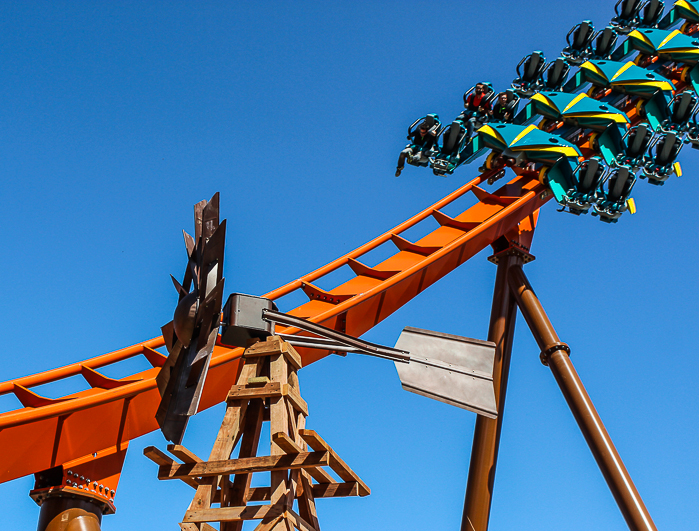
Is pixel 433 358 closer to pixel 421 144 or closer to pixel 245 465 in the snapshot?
pixel 245 465

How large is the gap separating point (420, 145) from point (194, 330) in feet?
19.1

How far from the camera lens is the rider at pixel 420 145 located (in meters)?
8.26

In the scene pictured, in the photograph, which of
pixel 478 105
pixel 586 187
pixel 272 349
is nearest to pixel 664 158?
pixel 586 187

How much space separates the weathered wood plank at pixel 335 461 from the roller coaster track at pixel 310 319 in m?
2.20

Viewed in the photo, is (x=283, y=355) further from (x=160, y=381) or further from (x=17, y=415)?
(x=17, y=415)

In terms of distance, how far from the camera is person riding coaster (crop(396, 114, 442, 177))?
8266 mm

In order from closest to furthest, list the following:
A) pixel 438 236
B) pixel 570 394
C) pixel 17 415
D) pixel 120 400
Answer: pixel 17 415 < pixel 120 400 < pixel 570 394 < pixel 438 236

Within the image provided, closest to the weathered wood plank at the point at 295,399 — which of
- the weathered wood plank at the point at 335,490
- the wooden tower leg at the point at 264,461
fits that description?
the wooden tower leg at the point at 264,461

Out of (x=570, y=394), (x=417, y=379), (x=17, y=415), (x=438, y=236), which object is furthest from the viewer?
(x=438, y=236)

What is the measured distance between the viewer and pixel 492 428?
6.94m

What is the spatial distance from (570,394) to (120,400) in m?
3.87

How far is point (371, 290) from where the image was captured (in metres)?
6.14

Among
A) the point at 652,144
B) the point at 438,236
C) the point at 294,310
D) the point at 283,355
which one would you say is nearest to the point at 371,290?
the point at 294,310

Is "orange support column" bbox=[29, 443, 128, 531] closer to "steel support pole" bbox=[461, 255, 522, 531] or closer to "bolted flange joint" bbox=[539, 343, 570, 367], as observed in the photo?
"steel support pole" bbox=[461, 255, 522, 531]
